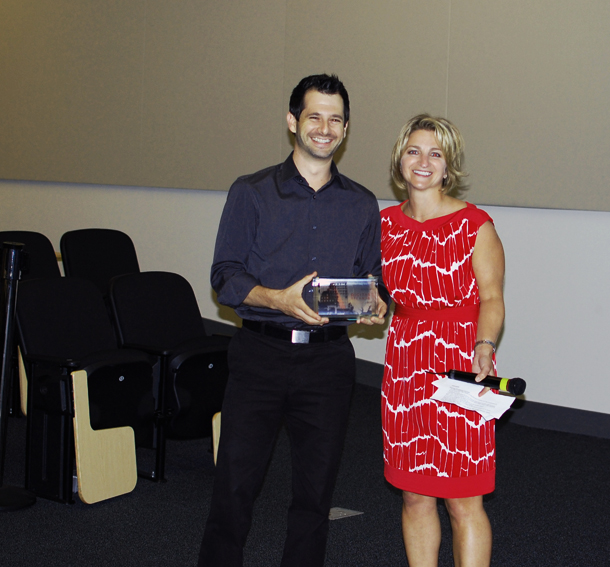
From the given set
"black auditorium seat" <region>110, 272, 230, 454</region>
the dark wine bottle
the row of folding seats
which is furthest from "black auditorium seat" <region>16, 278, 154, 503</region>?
the dark wine bottle

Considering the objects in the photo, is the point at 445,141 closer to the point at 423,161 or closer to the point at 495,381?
the point at 423,161

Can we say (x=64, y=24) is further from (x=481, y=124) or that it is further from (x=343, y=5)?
(x=481, y=124)

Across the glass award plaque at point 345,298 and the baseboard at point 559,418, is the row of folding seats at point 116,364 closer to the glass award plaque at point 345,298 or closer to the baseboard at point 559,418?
the glass award plaque at point 345,298

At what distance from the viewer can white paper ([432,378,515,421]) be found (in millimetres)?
2068

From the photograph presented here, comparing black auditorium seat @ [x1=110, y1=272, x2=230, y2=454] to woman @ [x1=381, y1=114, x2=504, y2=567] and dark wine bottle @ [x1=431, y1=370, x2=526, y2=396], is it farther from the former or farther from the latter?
dark wine bottle @ [x1=431, y1=370, x2=526, y2=396]

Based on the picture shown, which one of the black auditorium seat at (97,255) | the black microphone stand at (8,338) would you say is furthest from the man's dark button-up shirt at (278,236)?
the black auditorium seat at (97,255)

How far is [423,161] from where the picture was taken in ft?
7.49

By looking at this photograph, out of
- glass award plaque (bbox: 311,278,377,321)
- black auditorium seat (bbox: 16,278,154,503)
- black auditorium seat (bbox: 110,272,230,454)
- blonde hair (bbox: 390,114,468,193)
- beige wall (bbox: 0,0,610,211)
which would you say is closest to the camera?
glass award plaque (bbox: 311,278,377,321)

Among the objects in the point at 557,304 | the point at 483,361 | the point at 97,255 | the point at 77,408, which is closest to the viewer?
the point at 483,361

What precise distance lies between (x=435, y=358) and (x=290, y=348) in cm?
44

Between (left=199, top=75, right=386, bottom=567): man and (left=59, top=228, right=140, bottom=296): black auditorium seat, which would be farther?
(left=59, top=228, right=140, bottom=296): black auditorium seat

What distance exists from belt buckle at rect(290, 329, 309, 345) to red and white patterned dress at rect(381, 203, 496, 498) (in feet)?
0.96

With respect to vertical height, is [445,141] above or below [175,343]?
above

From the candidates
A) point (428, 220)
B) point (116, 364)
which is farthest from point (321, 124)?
point (116, 364)
